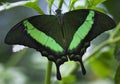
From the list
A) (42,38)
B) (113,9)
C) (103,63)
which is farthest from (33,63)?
(42,38)

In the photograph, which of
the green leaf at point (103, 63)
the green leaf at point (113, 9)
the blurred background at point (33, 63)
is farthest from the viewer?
the green leaf at point (103, 63)

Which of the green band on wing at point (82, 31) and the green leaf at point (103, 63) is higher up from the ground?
the green band on wing at point (82, 31)

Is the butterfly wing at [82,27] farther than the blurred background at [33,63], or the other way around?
the blurred background at [33,63]

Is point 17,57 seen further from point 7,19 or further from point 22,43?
point 22,43

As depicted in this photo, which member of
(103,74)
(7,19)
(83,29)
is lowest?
(103,74)

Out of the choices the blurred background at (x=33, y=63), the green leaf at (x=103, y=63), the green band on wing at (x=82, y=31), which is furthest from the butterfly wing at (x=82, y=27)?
the green leaf at (x=103, y=63)

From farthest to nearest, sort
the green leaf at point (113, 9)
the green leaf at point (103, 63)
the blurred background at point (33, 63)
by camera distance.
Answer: the green leaf at point (103, 63) → the blurred background at point (33, 63) → the green leaf at point (113, 9)

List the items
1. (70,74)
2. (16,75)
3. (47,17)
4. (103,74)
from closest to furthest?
(47,17) → (70,74) → (103,74) → (16,75)

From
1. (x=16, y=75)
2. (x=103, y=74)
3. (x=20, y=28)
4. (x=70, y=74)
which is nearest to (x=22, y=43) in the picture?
(x=20, y=28)

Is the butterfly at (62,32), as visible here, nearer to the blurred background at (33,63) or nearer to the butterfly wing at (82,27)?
the butterfly wing at (82,27)
